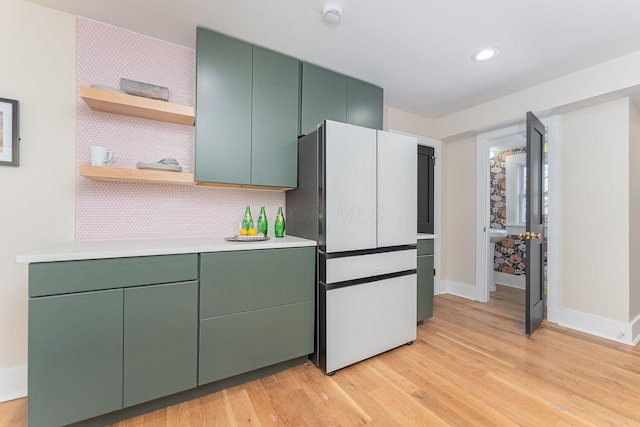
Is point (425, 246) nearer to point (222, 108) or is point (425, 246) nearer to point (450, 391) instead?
point (450, 391)

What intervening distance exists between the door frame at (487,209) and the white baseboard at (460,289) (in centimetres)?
4

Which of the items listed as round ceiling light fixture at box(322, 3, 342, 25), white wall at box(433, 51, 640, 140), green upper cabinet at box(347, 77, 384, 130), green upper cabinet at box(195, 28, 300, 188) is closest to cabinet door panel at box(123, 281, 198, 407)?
green upper cabinet at box(195, 28, 300, 188)

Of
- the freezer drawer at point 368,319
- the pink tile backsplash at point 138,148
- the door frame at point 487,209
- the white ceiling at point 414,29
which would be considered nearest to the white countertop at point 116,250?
the pink tile backsplash at point 138,148

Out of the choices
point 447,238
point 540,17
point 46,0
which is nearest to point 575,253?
point 447,238

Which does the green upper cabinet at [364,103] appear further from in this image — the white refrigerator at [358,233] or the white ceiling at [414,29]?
the white refrigerator at [358,233]

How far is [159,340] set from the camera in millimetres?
1544

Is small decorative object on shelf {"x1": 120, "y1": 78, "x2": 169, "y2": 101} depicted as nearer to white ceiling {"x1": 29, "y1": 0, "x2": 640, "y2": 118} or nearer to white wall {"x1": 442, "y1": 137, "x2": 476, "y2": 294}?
white ceiling {"x1": 29, "y1": 0, "x2": 640, "y2": 118}

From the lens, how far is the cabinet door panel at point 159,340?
4.85 feet

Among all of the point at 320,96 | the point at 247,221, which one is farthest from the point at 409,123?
the point at 247,221

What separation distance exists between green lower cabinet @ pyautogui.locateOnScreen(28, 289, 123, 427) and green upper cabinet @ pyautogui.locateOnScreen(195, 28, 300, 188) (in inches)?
38.2

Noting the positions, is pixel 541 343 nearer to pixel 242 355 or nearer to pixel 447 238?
pixel 447 238

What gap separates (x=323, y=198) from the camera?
1962 mm

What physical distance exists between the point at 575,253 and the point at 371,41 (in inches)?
109

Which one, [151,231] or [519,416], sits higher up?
[151,231]
